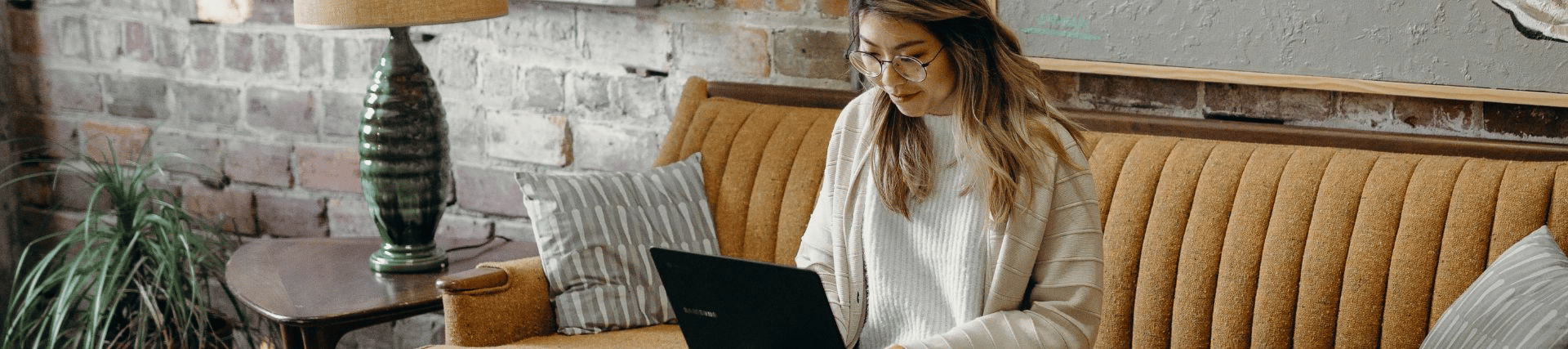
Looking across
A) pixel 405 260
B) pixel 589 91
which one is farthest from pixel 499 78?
pixel 405 260

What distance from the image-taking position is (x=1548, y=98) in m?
1.83

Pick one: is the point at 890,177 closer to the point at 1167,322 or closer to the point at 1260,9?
the point at 1167,322

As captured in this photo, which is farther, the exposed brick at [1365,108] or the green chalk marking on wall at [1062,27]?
the green chalk marking on wall at [1062,27]

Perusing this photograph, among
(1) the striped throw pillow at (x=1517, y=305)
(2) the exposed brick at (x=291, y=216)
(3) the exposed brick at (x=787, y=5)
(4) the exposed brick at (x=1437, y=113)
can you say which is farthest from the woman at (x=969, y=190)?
(2) the exposed brick at (x=291, y=216)

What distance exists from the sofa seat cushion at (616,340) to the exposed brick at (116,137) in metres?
1.34

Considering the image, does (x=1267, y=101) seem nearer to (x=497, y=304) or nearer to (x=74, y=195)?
(x=497, y=304)

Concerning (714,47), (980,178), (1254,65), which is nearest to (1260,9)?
(1254,65)

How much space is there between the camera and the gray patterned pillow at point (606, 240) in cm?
210

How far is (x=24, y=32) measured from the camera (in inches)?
116

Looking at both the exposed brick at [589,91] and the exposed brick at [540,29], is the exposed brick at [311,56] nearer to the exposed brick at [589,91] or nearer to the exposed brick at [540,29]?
the exposed brick at [540,29]

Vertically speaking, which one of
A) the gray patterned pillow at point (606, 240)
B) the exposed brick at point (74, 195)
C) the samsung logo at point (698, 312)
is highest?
the samsung logo at point (698, 312)

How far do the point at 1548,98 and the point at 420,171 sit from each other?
5.63ft

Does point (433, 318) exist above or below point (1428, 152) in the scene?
below

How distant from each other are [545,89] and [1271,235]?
144 cm
